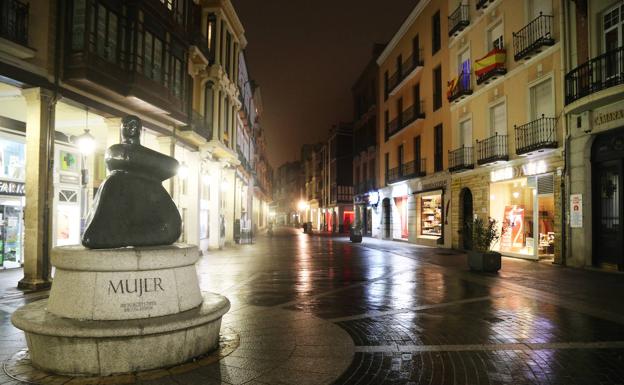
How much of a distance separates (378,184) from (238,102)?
1431cm

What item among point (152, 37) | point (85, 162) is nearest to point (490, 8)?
point (152, 37)

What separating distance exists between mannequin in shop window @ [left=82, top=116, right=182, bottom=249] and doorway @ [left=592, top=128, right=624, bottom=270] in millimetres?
13602

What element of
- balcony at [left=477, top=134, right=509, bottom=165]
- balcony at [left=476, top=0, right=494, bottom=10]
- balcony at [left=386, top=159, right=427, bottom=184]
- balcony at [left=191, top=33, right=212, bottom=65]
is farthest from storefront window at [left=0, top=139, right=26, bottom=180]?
balcony at [left=386, top=159, right=427, bottom=184]

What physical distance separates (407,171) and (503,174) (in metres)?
11.2

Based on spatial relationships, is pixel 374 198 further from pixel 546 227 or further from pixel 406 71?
pixel 546 227

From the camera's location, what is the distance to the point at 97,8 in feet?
39.2

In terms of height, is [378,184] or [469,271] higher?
[378,184]

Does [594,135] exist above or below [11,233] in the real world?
above

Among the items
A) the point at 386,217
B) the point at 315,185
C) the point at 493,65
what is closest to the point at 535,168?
the point at 493,65

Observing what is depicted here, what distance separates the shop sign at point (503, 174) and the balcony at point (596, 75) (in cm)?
420

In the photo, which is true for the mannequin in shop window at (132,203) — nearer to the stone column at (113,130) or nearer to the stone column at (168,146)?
the stone column at (113,130)

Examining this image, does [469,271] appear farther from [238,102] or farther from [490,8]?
[238,102]

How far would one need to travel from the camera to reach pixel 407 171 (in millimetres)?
30297

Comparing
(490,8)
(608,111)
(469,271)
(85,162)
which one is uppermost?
(490,8)
